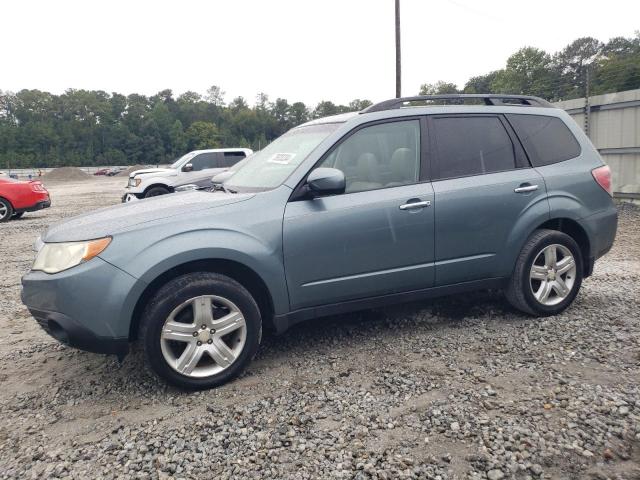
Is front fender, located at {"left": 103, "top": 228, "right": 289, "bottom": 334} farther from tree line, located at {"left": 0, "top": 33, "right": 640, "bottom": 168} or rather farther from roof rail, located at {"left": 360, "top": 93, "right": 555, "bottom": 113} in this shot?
tree line, located at {"left": 0, "top": 33, "right": 640, "bottom": 168}

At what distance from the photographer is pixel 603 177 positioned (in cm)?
439

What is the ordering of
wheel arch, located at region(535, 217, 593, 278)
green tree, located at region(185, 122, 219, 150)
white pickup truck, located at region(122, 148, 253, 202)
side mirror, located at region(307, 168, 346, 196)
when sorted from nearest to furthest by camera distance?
side mirror, located at region(307, 168, 346, 196) → wheel arch, located at region(535, 217, 593, 278) → white pickup truck, located at region(122, 148, 253, 202) → green tree, located at region(185, 122, 219, 150)

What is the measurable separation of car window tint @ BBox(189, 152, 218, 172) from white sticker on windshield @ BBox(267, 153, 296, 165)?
10.7 metres

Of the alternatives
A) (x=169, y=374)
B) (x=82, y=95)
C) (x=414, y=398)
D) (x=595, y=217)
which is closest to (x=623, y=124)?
(x=595, y=217)

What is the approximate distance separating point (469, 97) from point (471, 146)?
0.51 m

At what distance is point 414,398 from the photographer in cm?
301

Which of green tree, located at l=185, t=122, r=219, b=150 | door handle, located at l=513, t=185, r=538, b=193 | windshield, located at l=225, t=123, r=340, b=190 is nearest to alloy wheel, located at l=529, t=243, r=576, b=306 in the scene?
door handle, located at l=513, t=185, r=538, b=193

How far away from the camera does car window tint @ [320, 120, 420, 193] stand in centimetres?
368

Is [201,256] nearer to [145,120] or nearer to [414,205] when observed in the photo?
[414,205]

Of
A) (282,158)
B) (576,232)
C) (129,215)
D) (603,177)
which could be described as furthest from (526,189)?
(129,215)

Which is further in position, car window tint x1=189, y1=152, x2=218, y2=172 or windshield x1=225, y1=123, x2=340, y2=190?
car window tint x1=189, y1=152, x2=218, y2=172

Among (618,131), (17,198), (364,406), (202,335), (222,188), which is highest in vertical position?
(618,131)

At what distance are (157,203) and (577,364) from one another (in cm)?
311

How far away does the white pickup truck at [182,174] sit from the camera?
40.8ft
